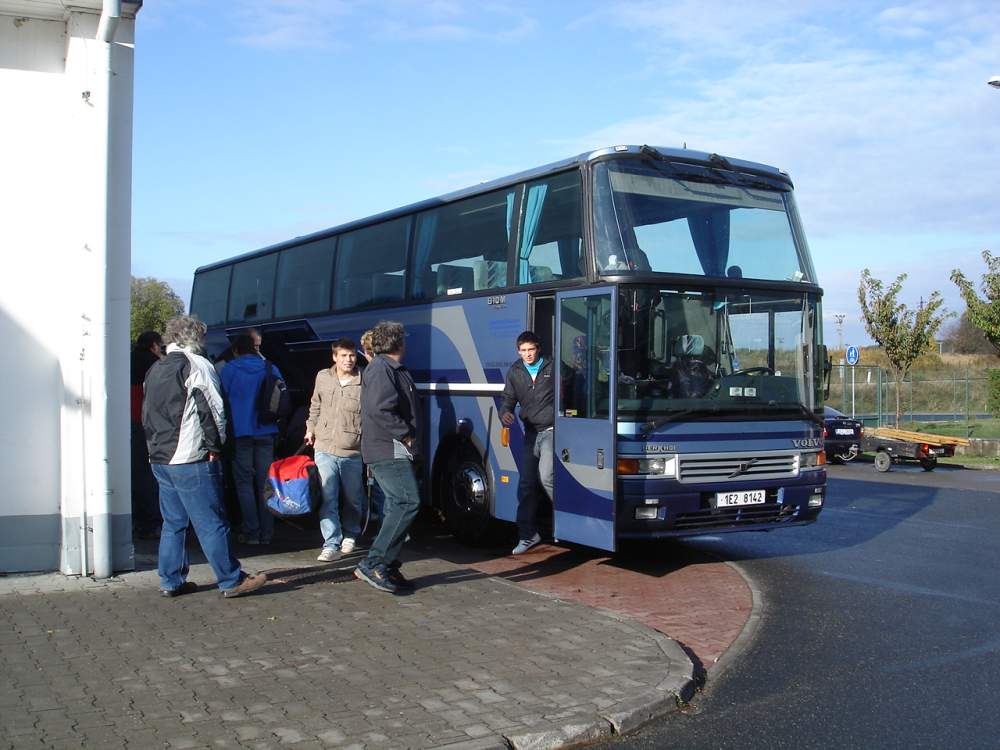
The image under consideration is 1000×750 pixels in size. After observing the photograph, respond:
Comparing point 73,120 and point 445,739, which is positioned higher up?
point 73,120

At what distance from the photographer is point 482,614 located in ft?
23.8

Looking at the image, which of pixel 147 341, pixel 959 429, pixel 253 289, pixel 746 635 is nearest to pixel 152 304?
pixel 253 289

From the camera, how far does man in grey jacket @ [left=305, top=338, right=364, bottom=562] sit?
9.29 meters

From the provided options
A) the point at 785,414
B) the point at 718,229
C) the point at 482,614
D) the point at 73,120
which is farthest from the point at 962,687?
the point at 73,120

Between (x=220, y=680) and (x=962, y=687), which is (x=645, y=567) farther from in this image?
(x=220, y=680)

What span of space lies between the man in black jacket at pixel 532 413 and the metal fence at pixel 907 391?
20754 mm

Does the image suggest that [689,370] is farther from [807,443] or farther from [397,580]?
[397,580]

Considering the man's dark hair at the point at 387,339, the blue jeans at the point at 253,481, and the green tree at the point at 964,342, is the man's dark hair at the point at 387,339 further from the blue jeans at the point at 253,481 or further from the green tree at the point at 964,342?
the green tree at the point at 964,342

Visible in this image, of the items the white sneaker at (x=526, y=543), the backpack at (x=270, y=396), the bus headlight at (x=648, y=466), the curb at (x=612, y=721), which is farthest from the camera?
the backpack at (x=270, y=396)

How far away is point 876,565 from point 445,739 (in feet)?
21.1

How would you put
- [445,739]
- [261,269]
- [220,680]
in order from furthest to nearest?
[261,269] → [220,680] → [445,739]

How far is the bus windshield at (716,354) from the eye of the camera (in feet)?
28.0

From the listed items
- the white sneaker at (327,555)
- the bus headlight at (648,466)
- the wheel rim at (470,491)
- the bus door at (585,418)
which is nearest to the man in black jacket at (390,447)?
the white sneaker at (327,555)

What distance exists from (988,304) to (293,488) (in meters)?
22.2
